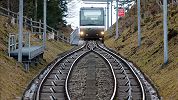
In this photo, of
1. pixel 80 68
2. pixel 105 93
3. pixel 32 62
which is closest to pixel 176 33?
pixel 80 68

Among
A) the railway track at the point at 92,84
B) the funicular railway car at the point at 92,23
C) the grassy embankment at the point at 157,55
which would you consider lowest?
the railway track at the point at 92,84

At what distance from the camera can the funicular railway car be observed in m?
51.8

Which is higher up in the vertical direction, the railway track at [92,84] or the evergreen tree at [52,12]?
the evergreen tree at [52,12]

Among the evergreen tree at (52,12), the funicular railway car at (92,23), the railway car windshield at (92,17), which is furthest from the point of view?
the evergreen tree at (52,12)

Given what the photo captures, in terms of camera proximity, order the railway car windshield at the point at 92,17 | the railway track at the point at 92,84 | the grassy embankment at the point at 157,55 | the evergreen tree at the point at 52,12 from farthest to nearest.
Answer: the evergreen tree at the point at 52,12 → the railway car windshield at the point at 92,17 → the grassy embankment at the point at 157,55 → the railway track at the point at 92,84

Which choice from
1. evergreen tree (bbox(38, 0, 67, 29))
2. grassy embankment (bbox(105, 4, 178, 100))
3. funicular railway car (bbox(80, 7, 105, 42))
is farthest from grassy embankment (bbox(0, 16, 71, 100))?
evergreen tree (bbox(38, 0, 67, 29))

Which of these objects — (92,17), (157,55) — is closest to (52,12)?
(92,17)

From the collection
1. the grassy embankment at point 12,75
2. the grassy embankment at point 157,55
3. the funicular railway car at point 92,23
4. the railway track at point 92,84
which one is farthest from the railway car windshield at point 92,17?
the grassy embankment at point 12,75

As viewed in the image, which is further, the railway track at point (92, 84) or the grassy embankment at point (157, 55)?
the grassy embankment at point (157, 55)

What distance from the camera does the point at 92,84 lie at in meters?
20.6

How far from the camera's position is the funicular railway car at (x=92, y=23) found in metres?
51.8

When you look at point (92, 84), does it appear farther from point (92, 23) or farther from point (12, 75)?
point (92, 23)

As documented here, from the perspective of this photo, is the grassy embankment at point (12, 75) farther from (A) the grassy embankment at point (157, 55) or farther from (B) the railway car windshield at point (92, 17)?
(B) the railway car windshield at point (92, 17)

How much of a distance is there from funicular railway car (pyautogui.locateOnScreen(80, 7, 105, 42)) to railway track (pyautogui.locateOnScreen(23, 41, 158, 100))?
77.6 ft
